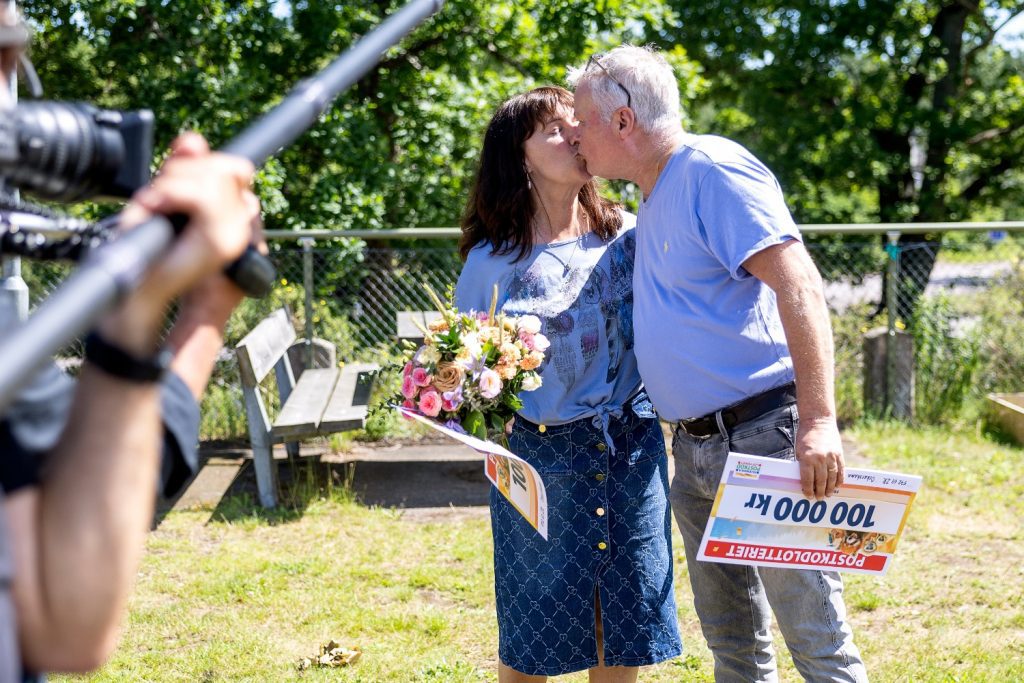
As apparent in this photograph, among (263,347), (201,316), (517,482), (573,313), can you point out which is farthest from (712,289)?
(263,347)

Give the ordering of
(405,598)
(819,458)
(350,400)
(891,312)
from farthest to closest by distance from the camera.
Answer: (891,312) < (350,400) < (405,598) < (819,458)

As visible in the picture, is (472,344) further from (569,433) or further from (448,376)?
(569,433)

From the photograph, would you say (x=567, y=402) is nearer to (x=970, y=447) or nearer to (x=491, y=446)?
(x=491, y=446)

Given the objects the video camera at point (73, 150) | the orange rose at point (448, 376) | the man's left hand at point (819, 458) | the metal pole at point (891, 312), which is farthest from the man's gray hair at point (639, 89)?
the metal pole at point (891, 312)

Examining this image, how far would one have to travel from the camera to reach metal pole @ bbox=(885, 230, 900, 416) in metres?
6.98

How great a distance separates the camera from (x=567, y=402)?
2.93 metres

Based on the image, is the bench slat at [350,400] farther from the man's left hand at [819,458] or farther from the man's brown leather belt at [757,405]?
→ the man's left hand at [819,458]

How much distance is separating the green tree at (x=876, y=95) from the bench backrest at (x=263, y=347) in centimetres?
791

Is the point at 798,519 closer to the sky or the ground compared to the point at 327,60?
closer to the ground

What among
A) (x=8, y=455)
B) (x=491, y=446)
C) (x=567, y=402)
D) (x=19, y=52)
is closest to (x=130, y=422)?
(x=8, y=455)

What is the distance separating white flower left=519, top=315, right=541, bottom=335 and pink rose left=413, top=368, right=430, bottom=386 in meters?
0.30

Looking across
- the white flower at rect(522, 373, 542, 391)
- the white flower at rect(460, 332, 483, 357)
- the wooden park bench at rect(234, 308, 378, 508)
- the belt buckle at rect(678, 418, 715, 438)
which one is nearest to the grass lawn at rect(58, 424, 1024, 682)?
the wooden park bench at rect(234, 308, 378, 508)

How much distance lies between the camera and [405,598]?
4.38 meters

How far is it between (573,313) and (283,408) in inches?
125
